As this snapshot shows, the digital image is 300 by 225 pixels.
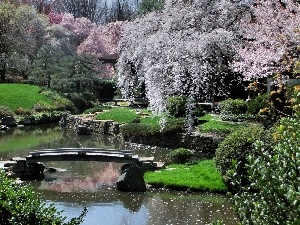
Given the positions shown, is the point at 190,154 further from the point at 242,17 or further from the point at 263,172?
the point at 263,172

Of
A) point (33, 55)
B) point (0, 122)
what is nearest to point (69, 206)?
point (0, 122)

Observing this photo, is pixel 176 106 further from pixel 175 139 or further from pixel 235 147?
pixel 235 147

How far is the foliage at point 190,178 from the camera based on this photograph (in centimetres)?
1267

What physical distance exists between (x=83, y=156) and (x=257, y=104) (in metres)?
7.55

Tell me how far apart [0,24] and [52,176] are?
30.0 metres

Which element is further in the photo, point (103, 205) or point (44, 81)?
point (44, 81)

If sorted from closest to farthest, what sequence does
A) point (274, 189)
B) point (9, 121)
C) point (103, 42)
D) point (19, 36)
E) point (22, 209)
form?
point (274, 189) → point (22, 209) → point (9, 121) → point (19, 36) → point (103, 42)

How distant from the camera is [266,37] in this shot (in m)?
18.2

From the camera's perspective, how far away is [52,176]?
47.8ft

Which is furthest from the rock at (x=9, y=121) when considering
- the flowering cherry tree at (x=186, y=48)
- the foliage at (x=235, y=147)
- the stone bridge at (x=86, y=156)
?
the foliage at (x=235, y=147)

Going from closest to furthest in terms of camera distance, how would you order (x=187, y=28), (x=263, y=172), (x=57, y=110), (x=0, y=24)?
(x=263, y=172) < (x=187, y=28) < (x=57, y=110) < (x=0, y=24)

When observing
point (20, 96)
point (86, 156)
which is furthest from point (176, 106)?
point (20, 96)

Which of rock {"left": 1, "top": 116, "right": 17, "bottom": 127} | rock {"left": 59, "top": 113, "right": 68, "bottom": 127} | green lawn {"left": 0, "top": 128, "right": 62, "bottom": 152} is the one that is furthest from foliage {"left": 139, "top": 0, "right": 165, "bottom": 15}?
rock {"left": 1, "top": 116, "right": 17, "bottom": 127}

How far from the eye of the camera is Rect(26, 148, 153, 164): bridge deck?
47.4 feet
